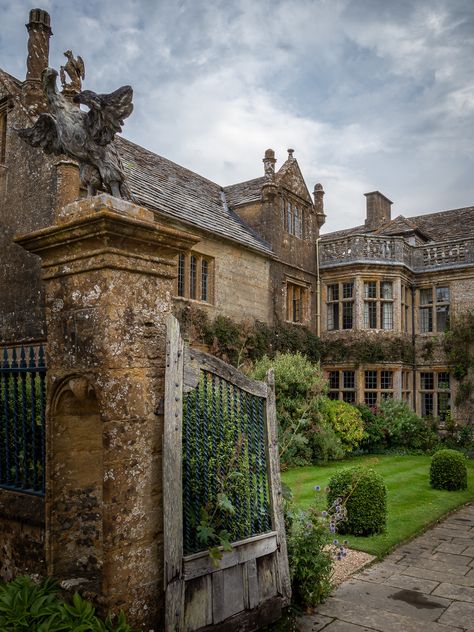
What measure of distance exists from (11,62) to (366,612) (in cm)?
1566

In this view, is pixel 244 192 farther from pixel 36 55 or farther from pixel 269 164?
pixel 36 55

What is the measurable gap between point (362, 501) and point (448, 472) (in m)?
4.18

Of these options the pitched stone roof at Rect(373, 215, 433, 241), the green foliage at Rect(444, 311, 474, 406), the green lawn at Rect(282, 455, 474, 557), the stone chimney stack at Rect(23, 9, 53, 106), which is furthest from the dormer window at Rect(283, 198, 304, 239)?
the stone chimney stack at Rect(23, 9, 53, 106)

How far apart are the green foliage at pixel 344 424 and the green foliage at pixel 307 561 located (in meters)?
10.4

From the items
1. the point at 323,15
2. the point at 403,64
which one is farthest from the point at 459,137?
the point at 323,15

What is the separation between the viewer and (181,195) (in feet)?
53.4

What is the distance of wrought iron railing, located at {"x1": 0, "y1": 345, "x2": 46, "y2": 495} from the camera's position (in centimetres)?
391

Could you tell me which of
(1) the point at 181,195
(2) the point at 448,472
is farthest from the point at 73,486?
(1) the point at 181,195

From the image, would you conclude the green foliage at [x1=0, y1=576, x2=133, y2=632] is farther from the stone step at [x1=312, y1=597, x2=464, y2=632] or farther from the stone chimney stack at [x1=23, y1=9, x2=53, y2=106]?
the stone chimney stack at [x1=23, y1=9, x2=53, y2=106]

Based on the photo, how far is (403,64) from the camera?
986cm

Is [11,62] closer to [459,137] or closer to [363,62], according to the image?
[363,62]

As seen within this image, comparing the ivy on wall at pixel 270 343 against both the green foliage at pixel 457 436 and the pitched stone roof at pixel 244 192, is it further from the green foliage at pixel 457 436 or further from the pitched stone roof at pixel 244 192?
the pitched stone roof at pixel 244 192

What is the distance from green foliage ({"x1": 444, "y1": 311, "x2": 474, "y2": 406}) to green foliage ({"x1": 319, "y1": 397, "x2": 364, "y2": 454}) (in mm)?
5252

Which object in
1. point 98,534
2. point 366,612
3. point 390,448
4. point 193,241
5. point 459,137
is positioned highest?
point 459,137
